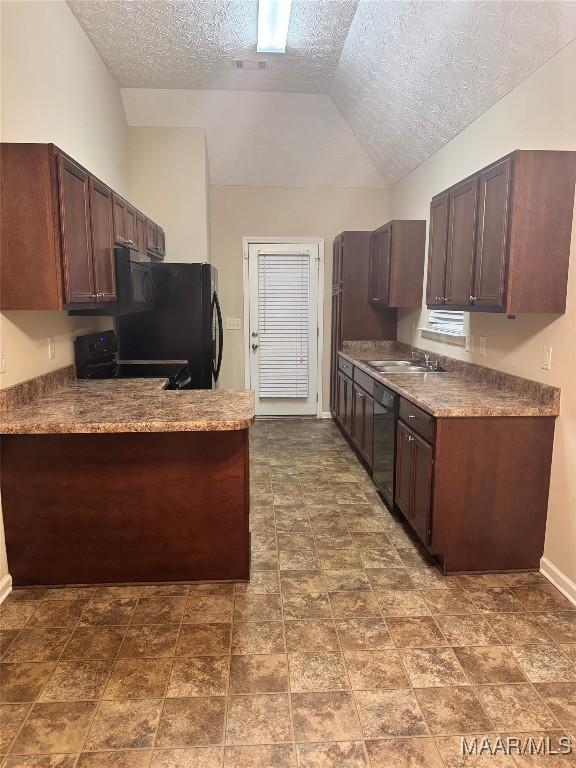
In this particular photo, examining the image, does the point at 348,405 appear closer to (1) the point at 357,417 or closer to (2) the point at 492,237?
(1) the point at 357,417

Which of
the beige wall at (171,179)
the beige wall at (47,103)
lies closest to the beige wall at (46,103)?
the beige wall at (47,103)

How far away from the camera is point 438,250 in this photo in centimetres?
344

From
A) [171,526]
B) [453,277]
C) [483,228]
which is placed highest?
[483,228]

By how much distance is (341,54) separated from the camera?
4.18m

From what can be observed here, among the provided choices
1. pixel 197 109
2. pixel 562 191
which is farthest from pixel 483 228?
pixel 197 109

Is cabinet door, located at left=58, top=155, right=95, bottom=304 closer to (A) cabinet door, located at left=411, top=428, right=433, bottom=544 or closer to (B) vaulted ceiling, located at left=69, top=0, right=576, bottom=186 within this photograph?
(B) vaulted ceiling, located at left=69, top=0, right=576, bottom=186

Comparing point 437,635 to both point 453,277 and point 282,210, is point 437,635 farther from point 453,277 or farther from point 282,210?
point 282,210

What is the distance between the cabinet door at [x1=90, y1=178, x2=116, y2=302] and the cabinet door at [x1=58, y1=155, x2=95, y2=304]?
8 cm

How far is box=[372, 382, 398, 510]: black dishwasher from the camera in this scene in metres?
3.50

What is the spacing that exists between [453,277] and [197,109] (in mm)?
3266

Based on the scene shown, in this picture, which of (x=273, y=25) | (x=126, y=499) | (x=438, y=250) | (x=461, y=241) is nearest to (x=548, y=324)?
(x=461, y=241)

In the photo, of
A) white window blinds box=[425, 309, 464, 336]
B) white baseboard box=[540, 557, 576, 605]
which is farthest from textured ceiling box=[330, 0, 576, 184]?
white baseboard box=[540, 557, 576, 605]

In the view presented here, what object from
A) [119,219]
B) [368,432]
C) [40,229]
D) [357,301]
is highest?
[119,219]

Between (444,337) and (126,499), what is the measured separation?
2.70 meters
